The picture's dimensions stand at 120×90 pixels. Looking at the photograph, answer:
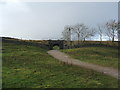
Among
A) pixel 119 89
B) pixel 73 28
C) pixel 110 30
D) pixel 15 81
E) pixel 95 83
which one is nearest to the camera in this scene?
pixel 119 89

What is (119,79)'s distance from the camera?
54.7 feet

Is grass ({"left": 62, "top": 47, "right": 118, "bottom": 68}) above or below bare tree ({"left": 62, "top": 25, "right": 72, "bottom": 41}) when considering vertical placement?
below

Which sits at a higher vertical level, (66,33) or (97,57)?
(66,33)

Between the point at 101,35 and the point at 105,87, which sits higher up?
the point at 101,35

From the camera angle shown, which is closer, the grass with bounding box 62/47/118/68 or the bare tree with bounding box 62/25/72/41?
the grass with bounding box 62/47/118/68

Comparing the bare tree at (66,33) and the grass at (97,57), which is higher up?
the bare tree at (66,33)

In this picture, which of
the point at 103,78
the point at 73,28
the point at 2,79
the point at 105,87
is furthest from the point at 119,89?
the point at 73,28

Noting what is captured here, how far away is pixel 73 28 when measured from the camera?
111m

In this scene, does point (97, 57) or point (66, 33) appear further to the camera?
point (66, 33)

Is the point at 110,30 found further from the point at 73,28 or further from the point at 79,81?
the point at 79,81

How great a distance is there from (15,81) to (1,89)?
6.18 feet

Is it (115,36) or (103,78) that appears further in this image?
(115,36)

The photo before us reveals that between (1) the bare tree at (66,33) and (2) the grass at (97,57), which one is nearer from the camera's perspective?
(2) the grass at (97,57)

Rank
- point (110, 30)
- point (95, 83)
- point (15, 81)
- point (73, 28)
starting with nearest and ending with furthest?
1. point (95, 83)
2. point (15, 81)
3. point (110, 30)
4. point (73, 28)
